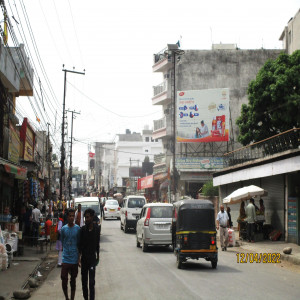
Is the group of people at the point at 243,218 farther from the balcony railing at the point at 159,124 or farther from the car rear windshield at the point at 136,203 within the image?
the balcony railing at the point at 159,124

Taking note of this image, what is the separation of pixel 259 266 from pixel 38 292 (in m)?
7.54

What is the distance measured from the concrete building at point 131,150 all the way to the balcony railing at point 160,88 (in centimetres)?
4058

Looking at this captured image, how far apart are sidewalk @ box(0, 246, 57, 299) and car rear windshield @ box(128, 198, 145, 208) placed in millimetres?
10681

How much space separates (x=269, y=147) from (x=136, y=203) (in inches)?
389

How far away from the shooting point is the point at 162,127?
54812 mm

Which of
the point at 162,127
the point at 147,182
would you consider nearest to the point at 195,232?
the point at 162,127

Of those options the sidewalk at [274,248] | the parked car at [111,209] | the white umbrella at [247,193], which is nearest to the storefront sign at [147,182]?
the parked car at [111,209]

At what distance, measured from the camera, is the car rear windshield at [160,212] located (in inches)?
796

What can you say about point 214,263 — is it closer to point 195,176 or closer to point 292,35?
point 195,176

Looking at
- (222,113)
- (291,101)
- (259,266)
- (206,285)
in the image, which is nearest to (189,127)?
(222,113)

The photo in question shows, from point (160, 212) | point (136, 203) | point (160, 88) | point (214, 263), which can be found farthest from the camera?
point (160, 88)

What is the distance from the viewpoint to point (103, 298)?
1031cm

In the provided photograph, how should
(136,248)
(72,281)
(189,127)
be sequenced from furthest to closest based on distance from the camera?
(189,127)
(136,248)
(72,281)

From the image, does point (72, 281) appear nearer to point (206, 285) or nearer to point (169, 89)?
point (206, 285)
